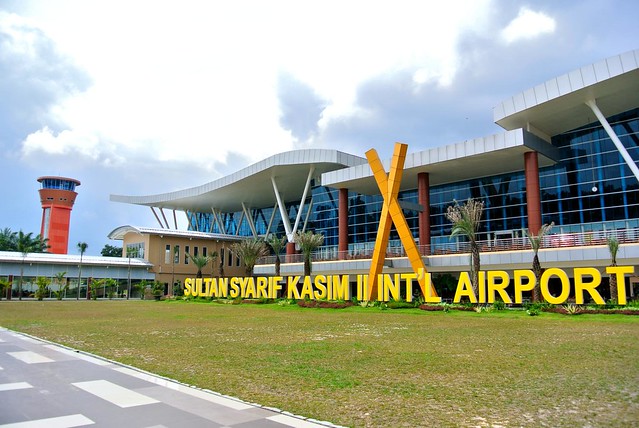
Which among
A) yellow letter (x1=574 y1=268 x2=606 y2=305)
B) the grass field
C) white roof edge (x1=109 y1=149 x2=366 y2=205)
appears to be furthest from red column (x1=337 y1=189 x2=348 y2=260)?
the grass field

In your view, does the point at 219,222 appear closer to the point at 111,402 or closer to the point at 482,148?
the point at 482,148

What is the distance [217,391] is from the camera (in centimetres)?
905

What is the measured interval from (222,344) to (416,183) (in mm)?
39821

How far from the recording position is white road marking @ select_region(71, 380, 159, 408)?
8180 millimetres

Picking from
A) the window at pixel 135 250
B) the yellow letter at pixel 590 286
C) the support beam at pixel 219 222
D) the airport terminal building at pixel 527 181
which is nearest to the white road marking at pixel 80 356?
the yellow letter at pixel 590 286

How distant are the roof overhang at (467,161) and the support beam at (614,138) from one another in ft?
15.2

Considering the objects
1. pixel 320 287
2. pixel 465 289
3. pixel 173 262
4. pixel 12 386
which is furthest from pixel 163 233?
pixel 12 386

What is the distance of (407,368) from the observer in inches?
451

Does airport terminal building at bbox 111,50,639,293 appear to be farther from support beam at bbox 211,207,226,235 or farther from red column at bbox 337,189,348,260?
support beam at bbox 211,207,226,235

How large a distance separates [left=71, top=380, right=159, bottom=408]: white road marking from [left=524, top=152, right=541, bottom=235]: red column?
1423 inches

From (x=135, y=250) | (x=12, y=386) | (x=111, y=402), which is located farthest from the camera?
(x=135, y=250)

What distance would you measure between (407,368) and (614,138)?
34170mm

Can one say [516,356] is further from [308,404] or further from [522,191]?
[522,191]

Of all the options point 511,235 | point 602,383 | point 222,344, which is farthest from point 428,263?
point 602,383
